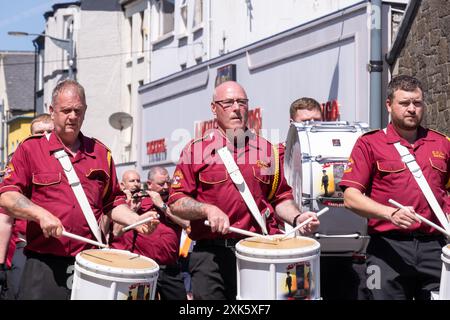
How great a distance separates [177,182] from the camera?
23.4 feet

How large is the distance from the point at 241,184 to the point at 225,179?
0.35 ft

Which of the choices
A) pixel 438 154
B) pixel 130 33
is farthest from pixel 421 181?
pixel 130 33

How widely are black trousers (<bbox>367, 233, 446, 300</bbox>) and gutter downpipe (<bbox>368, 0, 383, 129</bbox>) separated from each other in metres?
7.27

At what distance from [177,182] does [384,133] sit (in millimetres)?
1324

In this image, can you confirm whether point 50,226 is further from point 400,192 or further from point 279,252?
point 400,192

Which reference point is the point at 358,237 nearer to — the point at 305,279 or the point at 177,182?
the point at 177,182

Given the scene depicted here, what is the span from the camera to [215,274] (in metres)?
6.96

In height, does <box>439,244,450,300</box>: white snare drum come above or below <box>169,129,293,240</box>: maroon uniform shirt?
below

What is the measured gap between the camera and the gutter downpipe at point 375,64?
14.3 metres

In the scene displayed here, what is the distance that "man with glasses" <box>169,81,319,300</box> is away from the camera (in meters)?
6.96

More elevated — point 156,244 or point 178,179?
point 178,179

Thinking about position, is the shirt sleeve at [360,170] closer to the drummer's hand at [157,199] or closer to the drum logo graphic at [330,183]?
the drum logo graphic at [330,183]

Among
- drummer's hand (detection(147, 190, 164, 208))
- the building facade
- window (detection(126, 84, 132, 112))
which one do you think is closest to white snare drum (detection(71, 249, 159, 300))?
drummer's hand (detection(147, 190, 164, 208))

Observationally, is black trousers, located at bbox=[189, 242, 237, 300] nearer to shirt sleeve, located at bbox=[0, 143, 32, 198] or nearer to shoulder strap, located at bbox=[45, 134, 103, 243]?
shoulder strap, located at bbox=[45, 134, 103, 243]
